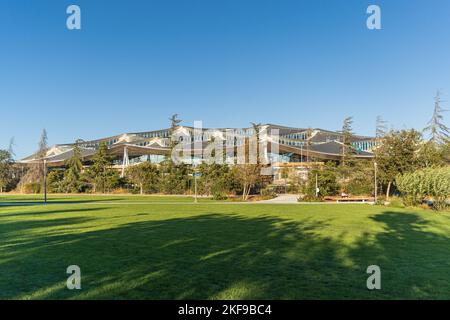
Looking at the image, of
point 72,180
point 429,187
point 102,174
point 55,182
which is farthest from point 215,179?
Result: point 55,182

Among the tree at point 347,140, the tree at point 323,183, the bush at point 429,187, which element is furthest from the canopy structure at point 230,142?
the bush at point 429,187

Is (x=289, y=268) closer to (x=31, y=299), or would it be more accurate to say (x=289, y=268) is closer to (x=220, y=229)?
(x=31, y=299)

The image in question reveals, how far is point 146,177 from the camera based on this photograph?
39.4 metres

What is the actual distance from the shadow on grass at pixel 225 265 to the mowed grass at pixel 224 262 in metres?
0.01

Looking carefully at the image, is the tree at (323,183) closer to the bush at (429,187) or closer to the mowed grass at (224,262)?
the bush at (429,187)

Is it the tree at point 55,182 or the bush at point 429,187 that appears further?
the tree at point 55,182

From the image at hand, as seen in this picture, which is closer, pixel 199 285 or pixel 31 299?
pixel 31 299

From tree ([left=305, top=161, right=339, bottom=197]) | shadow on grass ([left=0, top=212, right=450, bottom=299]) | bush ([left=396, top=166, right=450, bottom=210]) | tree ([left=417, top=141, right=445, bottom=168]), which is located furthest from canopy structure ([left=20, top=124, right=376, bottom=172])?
shadow on grass ([left=0, top=212, right=450, bottom=299])

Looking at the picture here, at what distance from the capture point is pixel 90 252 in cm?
648

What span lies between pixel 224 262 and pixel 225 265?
208 mm

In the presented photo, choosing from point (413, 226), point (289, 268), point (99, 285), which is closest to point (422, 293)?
point (289, 268)

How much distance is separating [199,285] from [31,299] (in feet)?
6.79

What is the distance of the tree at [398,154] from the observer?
2589 centimetres

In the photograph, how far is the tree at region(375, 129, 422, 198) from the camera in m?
25.9
